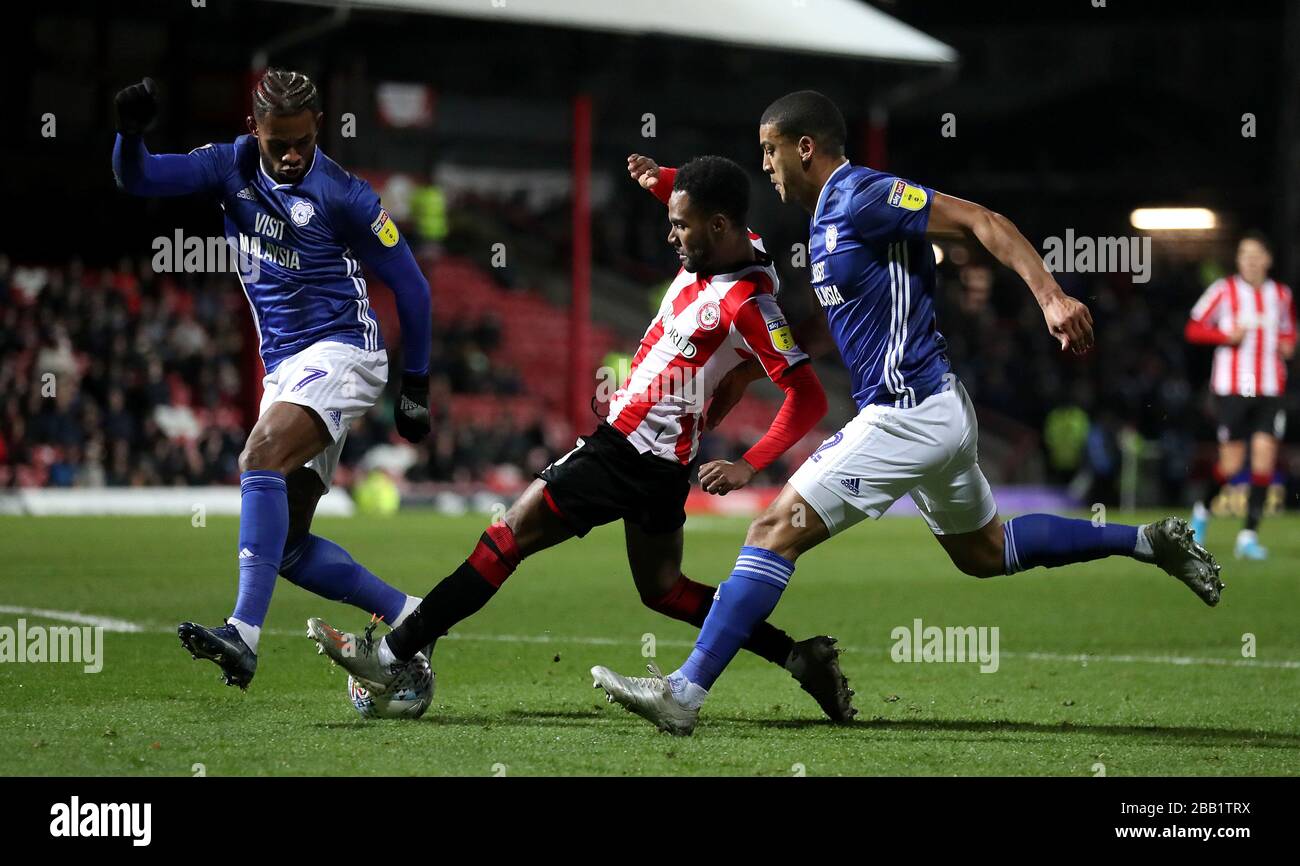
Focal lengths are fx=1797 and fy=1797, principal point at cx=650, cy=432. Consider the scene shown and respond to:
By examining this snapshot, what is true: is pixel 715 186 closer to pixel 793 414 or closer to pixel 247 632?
pixel 793 414

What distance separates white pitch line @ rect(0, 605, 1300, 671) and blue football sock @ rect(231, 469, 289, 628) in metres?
2.67

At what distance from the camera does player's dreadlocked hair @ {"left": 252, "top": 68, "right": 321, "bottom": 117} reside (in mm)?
6273

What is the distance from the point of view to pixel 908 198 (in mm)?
5637

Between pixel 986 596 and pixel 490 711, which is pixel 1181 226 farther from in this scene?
pixel 490 711

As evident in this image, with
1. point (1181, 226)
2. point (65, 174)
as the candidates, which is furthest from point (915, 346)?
point (1181, 226)

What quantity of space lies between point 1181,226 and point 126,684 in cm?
3459

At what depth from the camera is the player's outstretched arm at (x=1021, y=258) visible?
520 centimetres

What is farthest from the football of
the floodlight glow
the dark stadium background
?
the floodlight glow

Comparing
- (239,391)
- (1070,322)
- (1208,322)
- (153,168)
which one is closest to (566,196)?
(239,391)

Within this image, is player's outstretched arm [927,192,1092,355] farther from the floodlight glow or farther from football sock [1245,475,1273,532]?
the floodlight glow

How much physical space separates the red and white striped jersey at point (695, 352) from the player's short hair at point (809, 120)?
1.57 ft

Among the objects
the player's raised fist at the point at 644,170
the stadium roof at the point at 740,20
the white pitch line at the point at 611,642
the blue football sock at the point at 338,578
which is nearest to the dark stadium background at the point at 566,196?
the stadium roof at the point at 740,20
